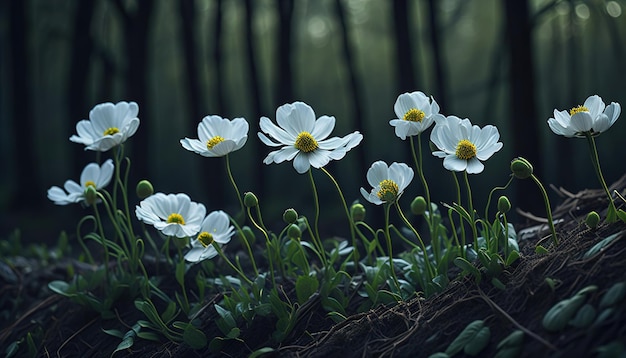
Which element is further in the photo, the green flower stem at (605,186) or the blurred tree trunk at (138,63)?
the blurred tree trunk at (138,63)

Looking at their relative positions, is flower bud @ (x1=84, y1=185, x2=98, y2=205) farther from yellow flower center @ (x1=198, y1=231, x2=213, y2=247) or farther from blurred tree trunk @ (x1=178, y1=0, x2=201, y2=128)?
blurred tree trunk @ (x1=178, y1=0, x2=201, y2=128)

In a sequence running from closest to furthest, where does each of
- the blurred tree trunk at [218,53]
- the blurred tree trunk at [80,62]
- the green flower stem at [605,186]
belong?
the green flower stem at [605,186] → the blurred tree trunk at [218,53] → the blurred tree trunk at [80,62]

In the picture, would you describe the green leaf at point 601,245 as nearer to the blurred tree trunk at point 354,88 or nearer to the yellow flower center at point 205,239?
the yellow flower center at point 205,239

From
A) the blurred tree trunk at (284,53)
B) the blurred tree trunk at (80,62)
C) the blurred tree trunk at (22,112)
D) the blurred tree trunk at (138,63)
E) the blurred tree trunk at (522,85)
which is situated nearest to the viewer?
the blurred tree trunk at (522,85)

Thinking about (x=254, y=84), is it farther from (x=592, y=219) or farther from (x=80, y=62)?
(x=592, y=219)

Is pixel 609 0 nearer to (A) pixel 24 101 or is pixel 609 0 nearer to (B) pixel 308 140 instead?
(B) pixel 308 140

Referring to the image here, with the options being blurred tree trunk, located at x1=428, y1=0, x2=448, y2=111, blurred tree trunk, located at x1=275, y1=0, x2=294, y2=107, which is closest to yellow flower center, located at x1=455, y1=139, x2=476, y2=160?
blurred tree trunk, located at x1=428, y1=0, x2=448, y2=111

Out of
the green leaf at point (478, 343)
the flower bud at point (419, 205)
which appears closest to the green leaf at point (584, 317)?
the green leaf at point (478, 343)

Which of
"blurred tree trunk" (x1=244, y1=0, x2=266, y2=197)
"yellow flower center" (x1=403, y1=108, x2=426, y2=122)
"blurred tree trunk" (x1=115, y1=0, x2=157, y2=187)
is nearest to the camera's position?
"yellow flower center" (x1=403, y1=108, x2=426, y2=122)
